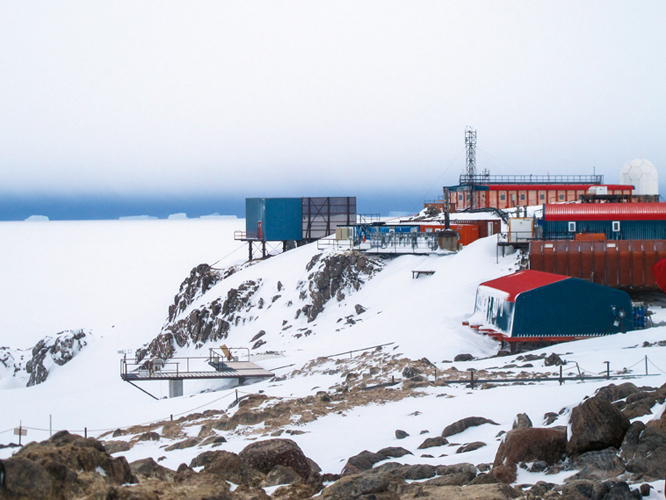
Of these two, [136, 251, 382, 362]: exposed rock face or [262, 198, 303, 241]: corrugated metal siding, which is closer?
[136, 251, 382, 362]: exposed rock face

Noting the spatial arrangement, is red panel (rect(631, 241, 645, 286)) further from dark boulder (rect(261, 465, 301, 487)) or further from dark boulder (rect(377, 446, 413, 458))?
dark boulder (rect(261, 465, 301, 487))

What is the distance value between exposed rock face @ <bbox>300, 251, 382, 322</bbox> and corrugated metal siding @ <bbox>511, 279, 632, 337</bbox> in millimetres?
17831

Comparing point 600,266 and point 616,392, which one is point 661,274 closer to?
point 616,392

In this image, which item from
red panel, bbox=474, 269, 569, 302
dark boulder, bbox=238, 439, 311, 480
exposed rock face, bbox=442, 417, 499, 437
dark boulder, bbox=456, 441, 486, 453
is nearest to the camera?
dark boulder, bbox=238, 439, 311, 480

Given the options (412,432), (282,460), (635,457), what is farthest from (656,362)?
(282,460)

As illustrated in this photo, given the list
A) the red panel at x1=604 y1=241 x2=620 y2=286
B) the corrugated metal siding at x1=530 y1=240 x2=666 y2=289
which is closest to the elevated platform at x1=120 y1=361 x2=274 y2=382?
the corrugated metal siding at x1=530 y1=240 x2=666 y2=289

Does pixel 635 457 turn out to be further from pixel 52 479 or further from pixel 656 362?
pixel 656 362

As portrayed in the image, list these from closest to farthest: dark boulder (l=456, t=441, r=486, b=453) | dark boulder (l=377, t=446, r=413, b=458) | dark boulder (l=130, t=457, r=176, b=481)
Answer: dark boulder (l=130, t=457, r=176, b=481) → dark boulder (l=456, t=441, r=486, b=453) → dark boulder (l=377, t=446, r=413, b=458)

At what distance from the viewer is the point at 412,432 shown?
1327 centimetres

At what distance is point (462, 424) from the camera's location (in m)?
12.6

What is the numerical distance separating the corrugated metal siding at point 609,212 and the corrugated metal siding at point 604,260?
283 inches

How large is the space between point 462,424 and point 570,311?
45.4ft

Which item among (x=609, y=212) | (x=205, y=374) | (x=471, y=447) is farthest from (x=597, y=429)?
(x=609, y=212)

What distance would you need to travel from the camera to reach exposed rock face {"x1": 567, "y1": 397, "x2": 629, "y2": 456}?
8.88 metres
